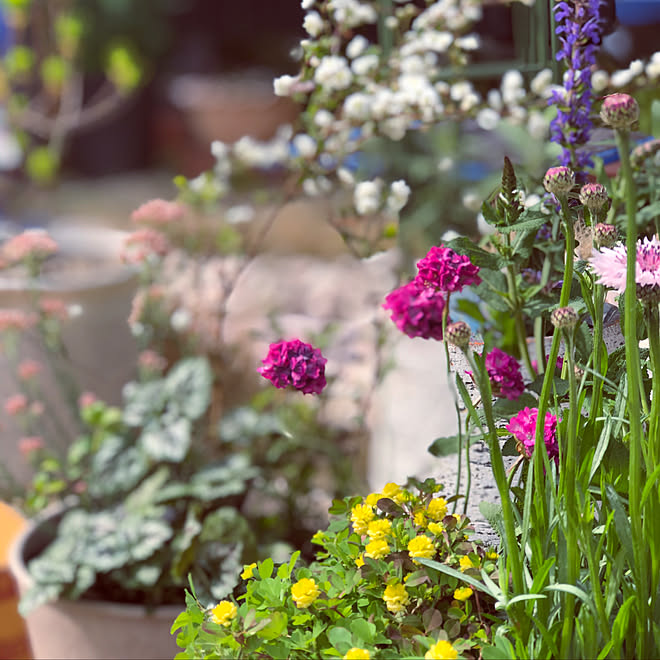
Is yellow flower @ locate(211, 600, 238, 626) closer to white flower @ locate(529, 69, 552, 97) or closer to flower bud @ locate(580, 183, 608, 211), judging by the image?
flower bud @ locate(580, 183, 608, 211)

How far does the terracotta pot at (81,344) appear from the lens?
1487mm

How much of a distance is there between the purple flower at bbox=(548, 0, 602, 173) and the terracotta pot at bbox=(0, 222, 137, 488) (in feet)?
2.95

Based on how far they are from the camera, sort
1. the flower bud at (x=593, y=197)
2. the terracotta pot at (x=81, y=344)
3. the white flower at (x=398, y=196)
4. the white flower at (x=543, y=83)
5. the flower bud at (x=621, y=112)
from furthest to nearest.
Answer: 1. the terracotta pot at (x=81, y=344)
2. the white flower at (x=543, y=83)
3. the white flower at (x=398, y=196)
4. the flower bud at (x=593, y=197)
5. the flower bud at (x=621, y=112)

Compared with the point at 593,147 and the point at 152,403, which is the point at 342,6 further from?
the point at 152,403

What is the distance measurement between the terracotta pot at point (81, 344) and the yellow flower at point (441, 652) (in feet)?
3.30

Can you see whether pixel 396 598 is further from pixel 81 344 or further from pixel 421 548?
pixel 81 344

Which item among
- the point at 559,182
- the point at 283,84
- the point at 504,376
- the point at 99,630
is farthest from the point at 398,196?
the point at 99,630

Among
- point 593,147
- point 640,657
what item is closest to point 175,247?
point 593,147

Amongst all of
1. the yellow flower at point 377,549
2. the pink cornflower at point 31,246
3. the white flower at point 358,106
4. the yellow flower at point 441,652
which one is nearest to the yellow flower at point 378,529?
the yellow flower at point 377,549

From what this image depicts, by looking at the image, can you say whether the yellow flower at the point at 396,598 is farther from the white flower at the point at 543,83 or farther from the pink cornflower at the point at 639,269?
the white flower at the point at 543,83

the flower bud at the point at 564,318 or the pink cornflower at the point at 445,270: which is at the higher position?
the pink cornflower at the point at 445,270

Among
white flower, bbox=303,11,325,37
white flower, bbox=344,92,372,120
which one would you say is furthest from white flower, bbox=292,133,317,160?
white flower, bbox=303,11,325,37

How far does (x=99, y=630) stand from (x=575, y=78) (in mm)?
844

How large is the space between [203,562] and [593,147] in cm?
68
